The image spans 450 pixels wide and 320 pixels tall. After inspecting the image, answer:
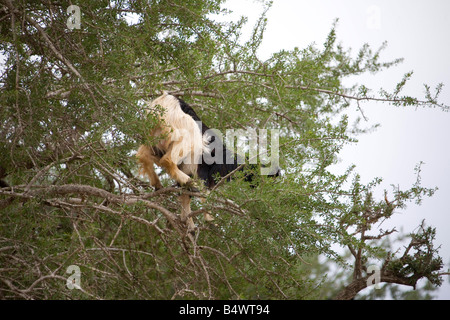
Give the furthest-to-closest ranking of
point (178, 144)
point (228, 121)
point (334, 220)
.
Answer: point (228, 121) < point (178, 144) < point (334, 220)

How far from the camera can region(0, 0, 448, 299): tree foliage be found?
3.61m

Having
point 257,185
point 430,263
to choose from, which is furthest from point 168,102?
point 430,263

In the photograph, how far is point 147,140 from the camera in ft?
12.7

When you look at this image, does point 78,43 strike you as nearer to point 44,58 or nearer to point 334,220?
point 44,58

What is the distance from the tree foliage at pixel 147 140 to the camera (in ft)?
11.8

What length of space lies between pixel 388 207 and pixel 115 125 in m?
2.17

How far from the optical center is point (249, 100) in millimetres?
5156
